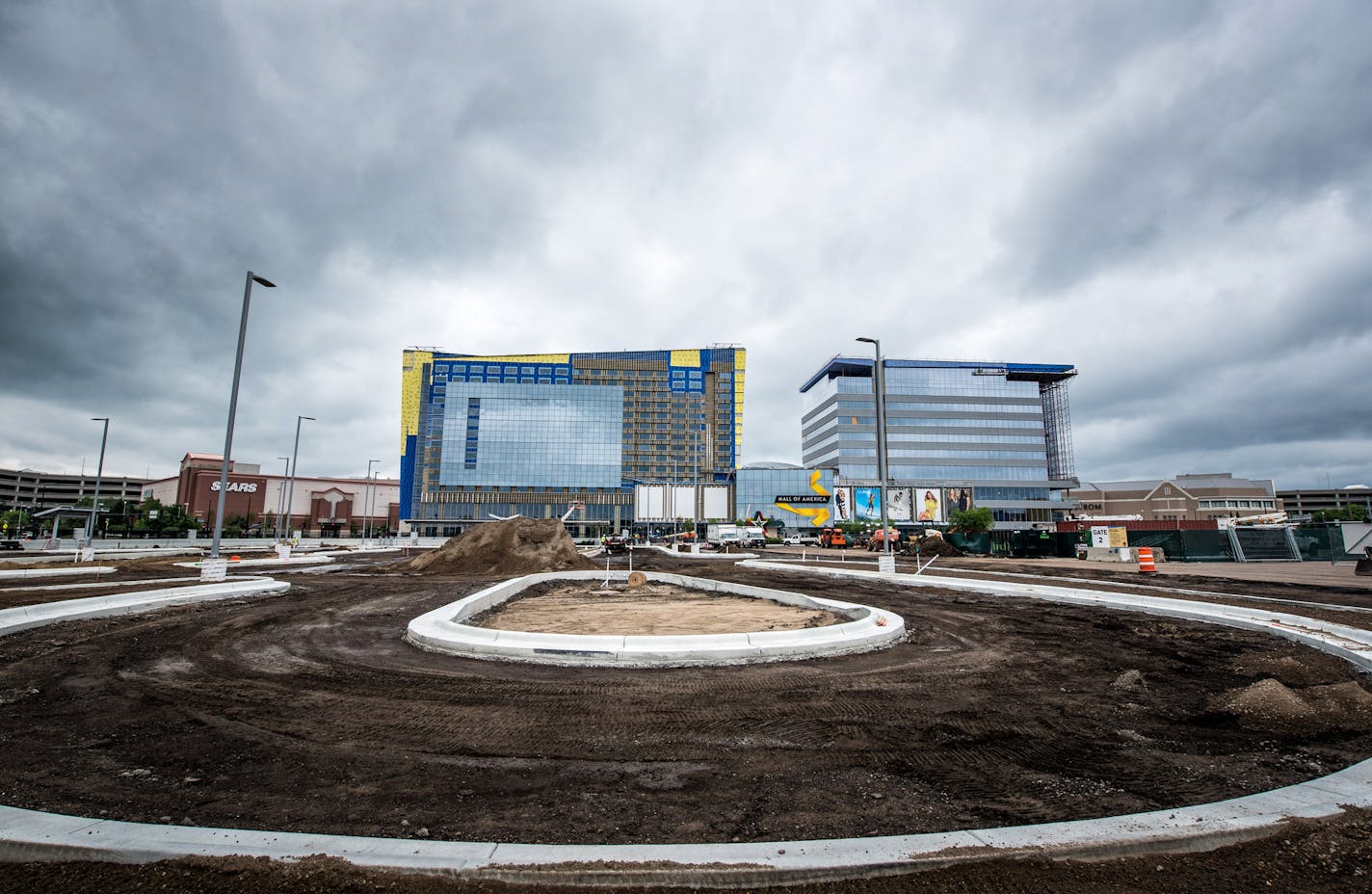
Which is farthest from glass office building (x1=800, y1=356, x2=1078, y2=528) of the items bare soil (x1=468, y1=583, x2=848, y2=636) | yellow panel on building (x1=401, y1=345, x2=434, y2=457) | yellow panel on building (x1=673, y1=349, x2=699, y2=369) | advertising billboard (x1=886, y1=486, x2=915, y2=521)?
bare soil (x1=468, y1=583, x2=848, y2=636)

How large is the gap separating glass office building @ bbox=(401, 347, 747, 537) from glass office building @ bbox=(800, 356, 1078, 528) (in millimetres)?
34291

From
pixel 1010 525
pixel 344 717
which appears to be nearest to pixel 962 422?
pixel 1010 525

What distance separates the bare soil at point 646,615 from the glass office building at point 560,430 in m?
115

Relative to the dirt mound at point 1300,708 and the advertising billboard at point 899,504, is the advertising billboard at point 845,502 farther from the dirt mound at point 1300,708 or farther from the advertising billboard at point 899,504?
the dirt mound at point 1300,708

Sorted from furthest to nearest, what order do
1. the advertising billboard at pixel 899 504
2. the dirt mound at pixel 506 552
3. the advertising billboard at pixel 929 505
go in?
1. the advertising billboard at pixel 929 505
2. the advertising billboard at pixel 899 504
3. the dirt mound at pixel 506 552

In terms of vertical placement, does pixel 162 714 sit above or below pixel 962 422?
below

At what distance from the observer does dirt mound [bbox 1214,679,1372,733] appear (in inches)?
219

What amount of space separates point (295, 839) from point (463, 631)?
6.54 meters

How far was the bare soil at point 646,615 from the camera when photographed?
11305mm

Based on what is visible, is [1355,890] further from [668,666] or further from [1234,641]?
[1234,641]

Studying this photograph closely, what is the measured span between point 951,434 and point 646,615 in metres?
123

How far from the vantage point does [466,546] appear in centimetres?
3100

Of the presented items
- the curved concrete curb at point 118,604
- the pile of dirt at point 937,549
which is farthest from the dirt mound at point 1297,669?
the pile of dirt at point 937,549

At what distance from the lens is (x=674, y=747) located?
5.13 m
